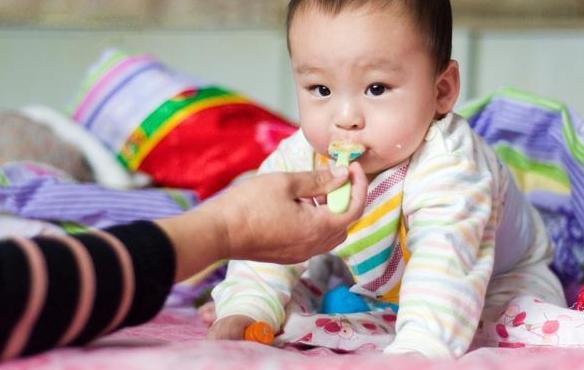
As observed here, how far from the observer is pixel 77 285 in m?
0.72

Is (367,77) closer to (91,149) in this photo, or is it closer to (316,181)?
(316,181)

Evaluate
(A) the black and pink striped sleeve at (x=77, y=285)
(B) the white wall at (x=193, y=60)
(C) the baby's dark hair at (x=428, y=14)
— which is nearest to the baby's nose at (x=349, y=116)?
(C) the baby's dark hair at (x=428, y=14)

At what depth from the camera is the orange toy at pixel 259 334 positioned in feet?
3.59

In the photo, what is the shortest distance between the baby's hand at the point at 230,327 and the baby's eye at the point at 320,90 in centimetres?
27

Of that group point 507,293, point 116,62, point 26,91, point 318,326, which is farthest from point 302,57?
point 26,91

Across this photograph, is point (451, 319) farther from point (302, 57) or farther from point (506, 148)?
point (506, 148)

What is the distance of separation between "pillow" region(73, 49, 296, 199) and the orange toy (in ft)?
2.16

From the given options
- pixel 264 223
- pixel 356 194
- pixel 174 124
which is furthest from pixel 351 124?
pixel 174 124

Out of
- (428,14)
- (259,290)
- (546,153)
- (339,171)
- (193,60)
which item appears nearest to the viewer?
(339,171)

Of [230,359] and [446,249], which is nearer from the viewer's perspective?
[230,359]

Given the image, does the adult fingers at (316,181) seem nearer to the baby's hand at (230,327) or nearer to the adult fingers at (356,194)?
the adult fingers at (356,194)

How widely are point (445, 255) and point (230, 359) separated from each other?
0.34m

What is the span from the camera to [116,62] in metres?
2.05

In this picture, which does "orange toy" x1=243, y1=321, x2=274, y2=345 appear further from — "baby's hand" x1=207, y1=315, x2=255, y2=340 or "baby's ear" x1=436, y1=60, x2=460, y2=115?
"baby's ear" x1=436, y1=60, x2=460, y2=115
